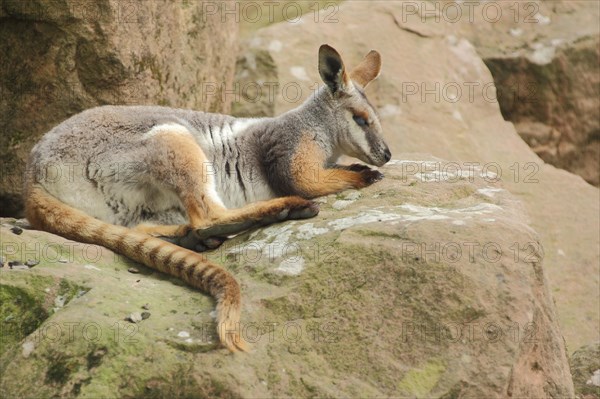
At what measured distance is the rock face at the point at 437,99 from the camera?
11.8 meters

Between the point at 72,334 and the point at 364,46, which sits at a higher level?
the point at 364,46

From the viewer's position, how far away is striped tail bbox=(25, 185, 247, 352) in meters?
6.00

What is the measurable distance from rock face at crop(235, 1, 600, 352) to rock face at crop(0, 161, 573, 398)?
4.87 m

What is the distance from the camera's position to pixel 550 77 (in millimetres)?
13586

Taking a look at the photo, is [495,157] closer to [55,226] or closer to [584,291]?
[584,291]

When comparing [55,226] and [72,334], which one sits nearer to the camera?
[72,334]

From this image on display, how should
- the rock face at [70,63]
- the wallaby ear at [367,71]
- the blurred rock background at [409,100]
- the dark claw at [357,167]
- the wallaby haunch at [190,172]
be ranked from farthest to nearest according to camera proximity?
the wallaby ear at [367,71]
the rock face at [70,63]
the dark claw at [357,167]
the wallaby haunch at [190,172]
the blurred rock background at [409,100]

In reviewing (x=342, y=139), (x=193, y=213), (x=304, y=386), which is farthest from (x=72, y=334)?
(x=342, y=139)

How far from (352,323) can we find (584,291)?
220 inches

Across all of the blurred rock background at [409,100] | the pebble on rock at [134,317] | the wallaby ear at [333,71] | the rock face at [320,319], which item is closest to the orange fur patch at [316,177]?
the blurred rock background at [409,100]

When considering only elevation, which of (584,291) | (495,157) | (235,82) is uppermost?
(235,82)

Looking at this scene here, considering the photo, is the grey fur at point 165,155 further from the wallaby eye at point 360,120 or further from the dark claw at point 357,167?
the dark claw at point 357,167

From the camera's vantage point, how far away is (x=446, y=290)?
6.21m

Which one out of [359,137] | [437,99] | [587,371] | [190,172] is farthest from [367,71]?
[587,371]
